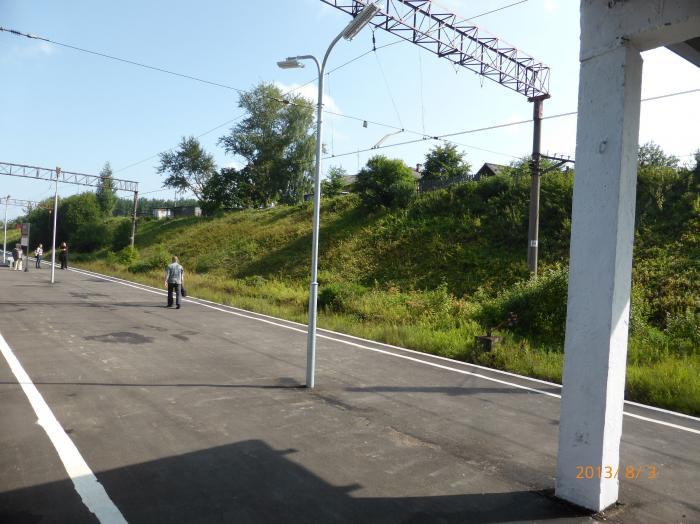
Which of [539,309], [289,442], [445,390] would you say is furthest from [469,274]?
[289,442]

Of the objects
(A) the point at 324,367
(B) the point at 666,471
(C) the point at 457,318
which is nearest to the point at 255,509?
(B) the point at 666,471

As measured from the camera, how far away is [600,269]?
4.10m

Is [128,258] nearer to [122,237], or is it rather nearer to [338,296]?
[122,237]

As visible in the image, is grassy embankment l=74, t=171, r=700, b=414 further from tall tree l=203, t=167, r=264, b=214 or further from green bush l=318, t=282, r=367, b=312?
tall tree l=203, t=167, r=264, b=214

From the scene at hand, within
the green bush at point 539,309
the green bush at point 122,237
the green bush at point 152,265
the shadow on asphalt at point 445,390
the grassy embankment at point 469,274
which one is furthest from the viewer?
the green bush at point 122,237

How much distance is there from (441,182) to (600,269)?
28.0m

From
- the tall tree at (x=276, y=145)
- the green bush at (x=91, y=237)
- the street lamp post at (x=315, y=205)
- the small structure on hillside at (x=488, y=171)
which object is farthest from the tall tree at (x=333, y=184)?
the street lamp post at (x=315, y=205)

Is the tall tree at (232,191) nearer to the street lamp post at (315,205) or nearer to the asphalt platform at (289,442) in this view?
the asphalt platform at (289,442)

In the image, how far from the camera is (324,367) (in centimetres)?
941

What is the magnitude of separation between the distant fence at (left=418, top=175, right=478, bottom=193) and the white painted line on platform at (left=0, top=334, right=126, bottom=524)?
26.6m

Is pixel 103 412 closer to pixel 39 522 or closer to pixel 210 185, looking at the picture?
pixel 39 522

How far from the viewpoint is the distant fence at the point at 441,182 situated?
1198 inches

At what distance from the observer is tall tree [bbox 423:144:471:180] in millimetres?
38750

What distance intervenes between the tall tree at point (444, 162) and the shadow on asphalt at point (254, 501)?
35.6m
